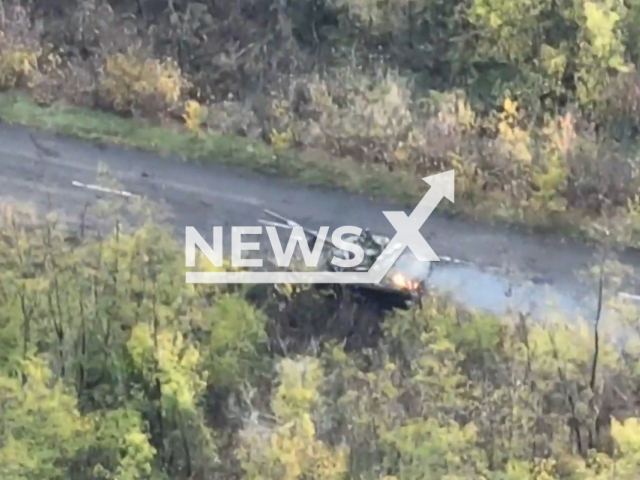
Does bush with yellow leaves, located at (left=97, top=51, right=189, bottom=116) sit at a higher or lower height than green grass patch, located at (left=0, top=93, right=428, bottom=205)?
higher

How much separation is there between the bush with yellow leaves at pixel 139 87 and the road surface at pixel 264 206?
3.10ft

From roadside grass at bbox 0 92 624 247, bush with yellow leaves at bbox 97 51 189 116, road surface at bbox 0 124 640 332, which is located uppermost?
bush with yellow leaves at bbox 97 51 189 116

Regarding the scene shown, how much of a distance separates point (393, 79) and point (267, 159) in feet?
7.87

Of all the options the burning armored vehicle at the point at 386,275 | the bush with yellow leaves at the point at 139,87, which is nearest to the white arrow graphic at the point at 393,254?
the burning armored vehicle at the point at 386,275

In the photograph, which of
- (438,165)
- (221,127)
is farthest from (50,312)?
(438,165)

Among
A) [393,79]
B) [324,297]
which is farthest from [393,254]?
[393,79]

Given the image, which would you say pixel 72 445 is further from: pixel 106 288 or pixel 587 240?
pixel 587 240

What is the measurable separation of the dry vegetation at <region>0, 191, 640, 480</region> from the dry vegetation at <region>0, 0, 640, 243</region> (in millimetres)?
2682

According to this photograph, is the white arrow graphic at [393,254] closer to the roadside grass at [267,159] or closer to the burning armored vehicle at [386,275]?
the burning armored vehicle at [386,275]

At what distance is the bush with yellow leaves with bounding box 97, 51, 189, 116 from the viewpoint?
50.6 ft

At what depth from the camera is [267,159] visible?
1470 cm

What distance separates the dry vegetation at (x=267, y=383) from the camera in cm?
1108

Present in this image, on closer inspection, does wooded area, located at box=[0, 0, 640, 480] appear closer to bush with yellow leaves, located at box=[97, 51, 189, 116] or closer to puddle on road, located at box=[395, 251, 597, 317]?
bush with yellow leaves, located at box=[97, 51, 189, 116]

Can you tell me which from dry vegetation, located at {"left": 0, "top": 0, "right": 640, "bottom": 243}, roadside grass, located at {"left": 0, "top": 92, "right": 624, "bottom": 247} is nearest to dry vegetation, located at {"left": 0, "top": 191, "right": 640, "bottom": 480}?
roadside grass, located at {"left": 0, "top": 92, "right": 624, "bottom": 247}
